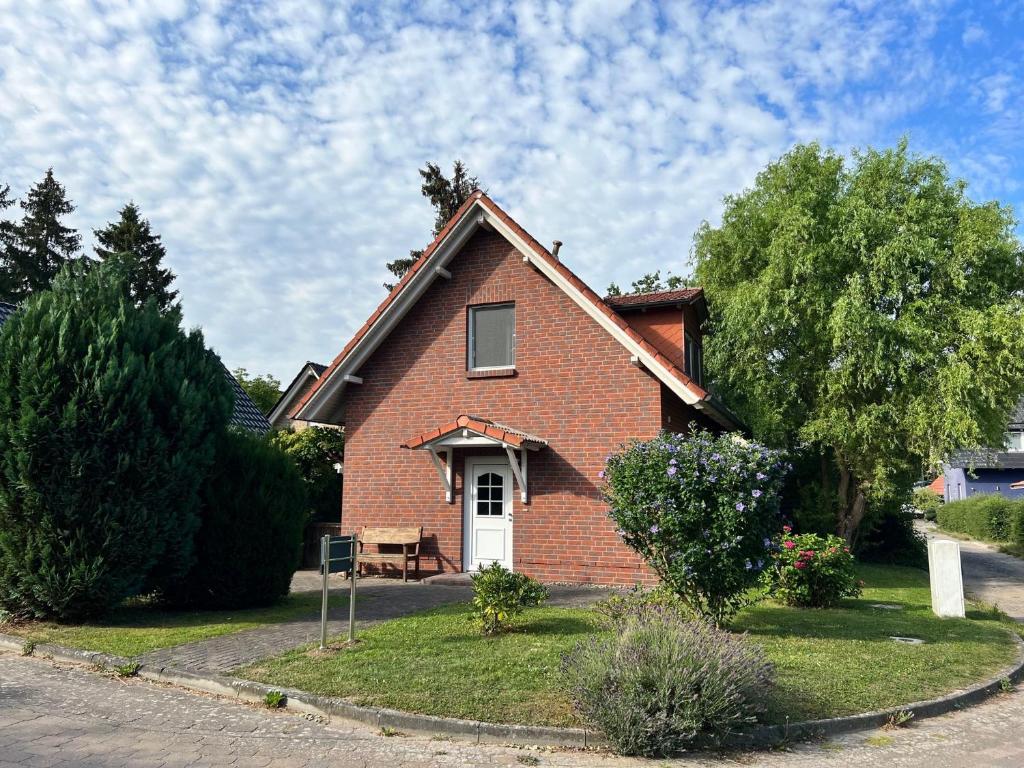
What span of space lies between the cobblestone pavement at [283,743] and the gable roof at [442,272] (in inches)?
292

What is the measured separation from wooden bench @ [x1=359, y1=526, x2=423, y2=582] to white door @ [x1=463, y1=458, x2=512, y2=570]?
103 centimetres

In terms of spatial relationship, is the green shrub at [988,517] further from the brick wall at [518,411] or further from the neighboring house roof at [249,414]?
the neighboring house roof at [249,414]

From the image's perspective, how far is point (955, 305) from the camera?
16688 millimetres

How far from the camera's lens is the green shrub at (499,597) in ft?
28.6

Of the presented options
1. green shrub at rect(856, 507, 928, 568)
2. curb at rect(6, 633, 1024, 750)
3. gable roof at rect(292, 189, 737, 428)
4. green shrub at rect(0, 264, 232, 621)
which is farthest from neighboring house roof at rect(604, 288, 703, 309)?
green shrub at rect(856, 507, 928, 568)

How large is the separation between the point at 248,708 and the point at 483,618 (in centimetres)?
318

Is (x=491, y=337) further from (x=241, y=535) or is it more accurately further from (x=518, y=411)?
(x=241, y=535)

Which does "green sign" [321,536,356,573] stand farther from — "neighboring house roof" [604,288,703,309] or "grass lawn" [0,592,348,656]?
"neighboring house roof" [604,288,703,309]

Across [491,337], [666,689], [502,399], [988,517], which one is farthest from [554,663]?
[988,517]

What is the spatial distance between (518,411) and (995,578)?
44.4 ft

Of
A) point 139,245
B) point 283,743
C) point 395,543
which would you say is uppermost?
point 139,245

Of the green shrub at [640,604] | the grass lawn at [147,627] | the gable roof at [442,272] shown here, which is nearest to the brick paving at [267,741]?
the grass lawn at [147,627]

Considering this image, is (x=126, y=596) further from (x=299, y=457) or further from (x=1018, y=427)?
(x=1018, y=427)

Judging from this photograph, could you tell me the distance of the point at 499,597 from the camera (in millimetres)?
8711
